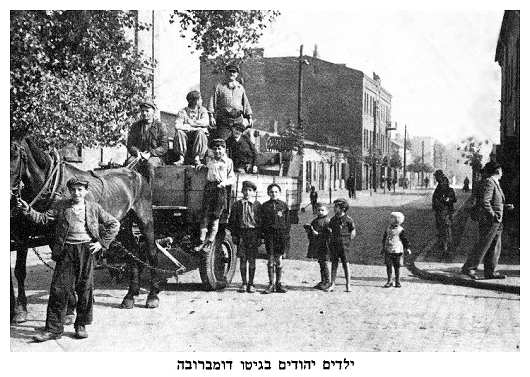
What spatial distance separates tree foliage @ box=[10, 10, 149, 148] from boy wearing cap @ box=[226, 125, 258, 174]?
2.66 metres

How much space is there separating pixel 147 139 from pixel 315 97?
134ft

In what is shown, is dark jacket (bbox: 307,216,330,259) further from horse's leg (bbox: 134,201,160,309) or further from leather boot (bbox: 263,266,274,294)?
horse's leg (bbox: 134,201,160,309)

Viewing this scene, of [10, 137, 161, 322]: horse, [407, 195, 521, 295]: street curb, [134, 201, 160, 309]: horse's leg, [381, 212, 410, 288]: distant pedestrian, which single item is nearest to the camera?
[10, 137, 161, 322]: horse

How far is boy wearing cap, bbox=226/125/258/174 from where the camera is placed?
962cm

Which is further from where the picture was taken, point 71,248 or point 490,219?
point 490,219

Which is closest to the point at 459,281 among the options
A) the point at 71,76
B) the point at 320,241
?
the point at 320,241

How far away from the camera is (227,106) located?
31.4 ft

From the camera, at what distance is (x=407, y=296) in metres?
8.00

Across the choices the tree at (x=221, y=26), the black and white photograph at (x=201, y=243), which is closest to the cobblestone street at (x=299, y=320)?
the black and white photograph at (x=201, y=243)

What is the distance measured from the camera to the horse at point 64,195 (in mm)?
5816

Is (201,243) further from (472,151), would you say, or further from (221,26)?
(472,151)

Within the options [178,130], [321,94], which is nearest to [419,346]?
[178,130]

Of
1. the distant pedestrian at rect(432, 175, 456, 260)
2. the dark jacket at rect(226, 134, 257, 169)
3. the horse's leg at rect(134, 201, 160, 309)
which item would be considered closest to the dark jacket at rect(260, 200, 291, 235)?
the horse's leg at rect(134, 201, 160, 309)

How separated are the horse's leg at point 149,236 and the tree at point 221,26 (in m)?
5.98
